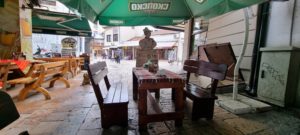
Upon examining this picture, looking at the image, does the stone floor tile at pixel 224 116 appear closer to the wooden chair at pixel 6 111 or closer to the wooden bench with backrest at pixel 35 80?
the wooden chair at pixel 6 111

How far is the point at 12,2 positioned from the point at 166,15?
18.4ft

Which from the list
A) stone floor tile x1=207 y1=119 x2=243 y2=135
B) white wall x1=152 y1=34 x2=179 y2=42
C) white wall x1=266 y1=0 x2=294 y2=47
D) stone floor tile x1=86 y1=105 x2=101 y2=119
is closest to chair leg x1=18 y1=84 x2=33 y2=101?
stone floor tile x1=86 y1=105 x2=101 y2=119

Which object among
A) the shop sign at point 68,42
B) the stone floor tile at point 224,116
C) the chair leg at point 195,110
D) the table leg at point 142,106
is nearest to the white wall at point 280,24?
the stone floor tile at point 224,116

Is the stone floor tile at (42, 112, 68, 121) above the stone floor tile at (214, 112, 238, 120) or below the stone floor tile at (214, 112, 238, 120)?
below

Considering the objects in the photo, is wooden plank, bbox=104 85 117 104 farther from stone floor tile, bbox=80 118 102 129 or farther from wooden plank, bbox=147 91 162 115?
wooden plank, bbox=147 91 162 115

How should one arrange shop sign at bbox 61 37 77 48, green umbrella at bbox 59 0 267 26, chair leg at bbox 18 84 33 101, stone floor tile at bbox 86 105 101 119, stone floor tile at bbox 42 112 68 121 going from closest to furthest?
1. stone floor tile at bbox 42 112 68 121
2. stone floor tile at bbox 86 105 101 119
3. green umbrella at bbox 59 0 267 26
4. chair leg at bbox 18 84 33 101
5. shop sign at bbox 61 37 77 48

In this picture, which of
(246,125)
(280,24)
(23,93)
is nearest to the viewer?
(246,125)

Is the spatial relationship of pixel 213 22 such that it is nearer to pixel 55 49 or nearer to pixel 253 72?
pixel 253 72

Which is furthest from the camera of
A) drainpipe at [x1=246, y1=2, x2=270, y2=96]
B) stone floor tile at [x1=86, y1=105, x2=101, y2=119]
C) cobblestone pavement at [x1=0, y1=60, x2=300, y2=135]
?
drainpipe at [x1=246, y1=2, x2=270, y2=96]

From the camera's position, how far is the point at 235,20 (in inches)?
189

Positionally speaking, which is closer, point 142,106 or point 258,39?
point 142,106

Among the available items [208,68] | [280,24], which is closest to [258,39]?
[280,24]

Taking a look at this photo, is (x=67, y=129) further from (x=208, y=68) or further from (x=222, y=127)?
(x=208, y=68)

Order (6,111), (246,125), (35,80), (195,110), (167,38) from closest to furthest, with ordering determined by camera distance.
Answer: (6,111) < (246,125) < (195,110) < (35,80) < (167,38)
